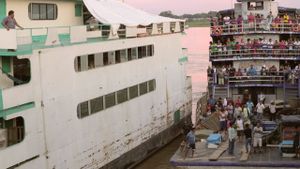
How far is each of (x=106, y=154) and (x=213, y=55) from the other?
11171 millimetres

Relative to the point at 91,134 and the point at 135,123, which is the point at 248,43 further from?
the point at 91,134

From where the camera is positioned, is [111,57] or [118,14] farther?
[118,14]

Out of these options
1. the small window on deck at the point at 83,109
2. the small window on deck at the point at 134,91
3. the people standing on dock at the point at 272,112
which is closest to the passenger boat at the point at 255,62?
the people standing on dock at the point at 272,112

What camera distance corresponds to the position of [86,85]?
67.6 feet

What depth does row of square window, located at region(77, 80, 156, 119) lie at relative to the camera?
20559mm

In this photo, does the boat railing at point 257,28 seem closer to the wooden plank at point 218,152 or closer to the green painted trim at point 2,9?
the wooden plank at point 218,152

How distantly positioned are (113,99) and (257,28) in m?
12.1

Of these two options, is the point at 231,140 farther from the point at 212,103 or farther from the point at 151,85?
the point at 212,103

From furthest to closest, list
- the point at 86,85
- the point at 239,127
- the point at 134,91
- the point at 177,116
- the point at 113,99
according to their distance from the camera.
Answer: the point at 177,116, the point at 134,91, the point at 113,99, the point at 239,127, the point at 86,85

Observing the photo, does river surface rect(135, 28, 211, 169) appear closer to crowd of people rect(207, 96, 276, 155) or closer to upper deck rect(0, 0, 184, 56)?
crowd of people rect(207, 96, 276, 155)

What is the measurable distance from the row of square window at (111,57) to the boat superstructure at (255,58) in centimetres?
508

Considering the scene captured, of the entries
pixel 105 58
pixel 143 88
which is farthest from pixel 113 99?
pixel 143 88

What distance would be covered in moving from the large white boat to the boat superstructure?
2.46m

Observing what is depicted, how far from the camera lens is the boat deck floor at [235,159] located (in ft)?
62.3
